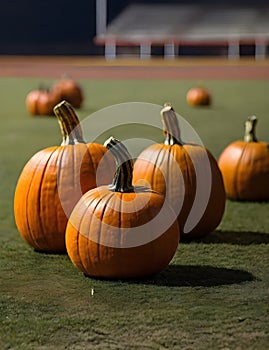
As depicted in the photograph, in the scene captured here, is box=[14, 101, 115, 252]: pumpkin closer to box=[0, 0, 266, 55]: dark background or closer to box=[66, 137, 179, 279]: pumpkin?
box=[66, 137, 179, 279]: pumpkin

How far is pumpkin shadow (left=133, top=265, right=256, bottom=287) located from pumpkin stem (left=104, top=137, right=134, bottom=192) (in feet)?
1.03

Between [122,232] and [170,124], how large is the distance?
74cm

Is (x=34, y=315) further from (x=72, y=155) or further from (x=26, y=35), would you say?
(x=26, y=35)

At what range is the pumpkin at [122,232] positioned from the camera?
9.10ft

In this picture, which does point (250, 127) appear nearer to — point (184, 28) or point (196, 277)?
point (196, 277)

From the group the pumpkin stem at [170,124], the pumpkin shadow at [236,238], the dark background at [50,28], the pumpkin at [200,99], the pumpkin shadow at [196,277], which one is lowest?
A: the dark background at [50,28]

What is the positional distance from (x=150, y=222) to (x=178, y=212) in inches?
23.6

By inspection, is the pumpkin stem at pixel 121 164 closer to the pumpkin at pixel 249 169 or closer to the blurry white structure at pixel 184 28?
the pumpkin at pixel 249 169

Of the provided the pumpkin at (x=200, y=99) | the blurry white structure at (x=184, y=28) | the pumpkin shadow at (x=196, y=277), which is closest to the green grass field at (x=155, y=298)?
the pumpkin shadow at (x=196, y=277)

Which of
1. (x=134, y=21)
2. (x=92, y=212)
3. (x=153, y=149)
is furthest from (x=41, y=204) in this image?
(x=134, y=21)

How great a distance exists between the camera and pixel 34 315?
2.42 metres

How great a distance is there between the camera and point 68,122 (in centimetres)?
317

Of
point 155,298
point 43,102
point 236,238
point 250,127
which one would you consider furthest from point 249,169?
point 43,102

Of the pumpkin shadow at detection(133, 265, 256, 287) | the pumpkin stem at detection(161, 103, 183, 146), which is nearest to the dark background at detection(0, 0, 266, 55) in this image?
the pumpkin stem at detection(161, 103, 183, 146)
